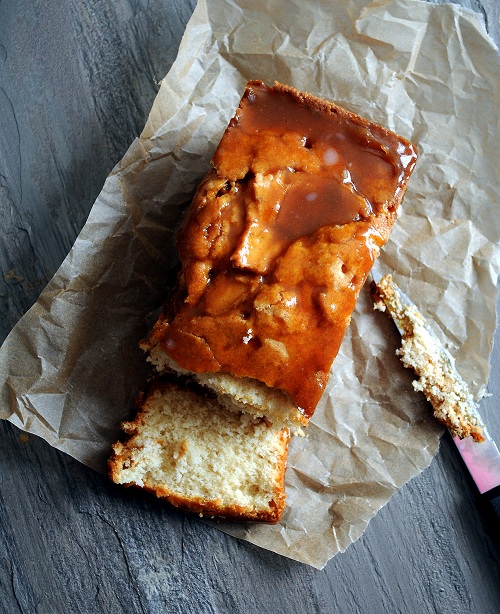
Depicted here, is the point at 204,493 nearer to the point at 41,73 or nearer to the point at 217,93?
the point at 217,93

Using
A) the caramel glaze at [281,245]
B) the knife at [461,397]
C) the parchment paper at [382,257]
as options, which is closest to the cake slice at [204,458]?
the parchment paper at [382,257]

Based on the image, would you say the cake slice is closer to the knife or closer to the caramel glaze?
the caramel glaze

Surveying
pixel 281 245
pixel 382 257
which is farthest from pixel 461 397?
pixel 281 245

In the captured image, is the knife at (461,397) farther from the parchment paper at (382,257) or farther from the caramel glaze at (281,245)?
the caramel glaze at (281,245)

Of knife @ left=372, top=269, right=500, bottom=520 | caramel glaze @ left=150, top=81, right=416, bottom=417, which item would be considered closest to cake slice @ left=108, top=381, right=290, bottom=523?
caramel glaze @ left=150, top=81, right=416, bottom=417

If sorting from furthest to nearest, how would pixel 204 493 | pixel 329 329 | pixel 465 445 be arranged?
pixel 465 445 → pixel 204 493 → pixel 329 329

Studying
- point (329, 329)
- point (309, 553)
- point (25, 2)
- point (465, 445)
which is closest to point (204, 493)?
point (309, 553)
